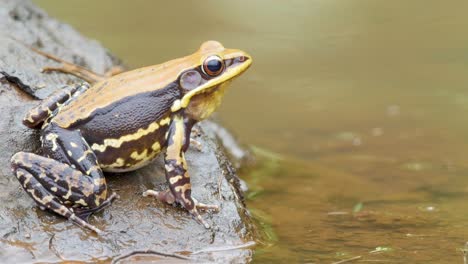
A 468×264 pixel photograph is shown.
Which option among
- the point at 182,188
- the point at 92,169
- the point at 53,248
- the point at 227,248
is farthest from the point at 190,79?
the point at 53,248

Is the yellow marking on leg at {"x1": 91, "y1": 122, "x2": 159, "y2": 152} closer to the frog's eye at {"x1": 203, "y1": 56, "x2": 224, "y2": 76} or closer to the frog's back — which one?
the frog's back

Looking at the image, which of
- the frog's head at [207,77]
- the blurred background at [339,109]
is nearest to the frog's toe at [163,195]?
the frog's head at [207,77]

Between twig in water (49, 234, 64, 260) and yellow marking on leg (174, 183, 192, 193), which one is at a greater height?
yellow marking on leg (174, 183, 192, 193)

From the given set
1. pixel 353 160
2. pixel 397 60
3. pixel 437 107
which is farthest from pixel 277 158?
pixel 397 60

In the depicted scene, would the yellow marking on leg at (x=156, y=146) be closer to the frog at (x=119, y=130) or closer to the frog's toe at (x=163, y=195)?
the frog at (x=119, y=130)

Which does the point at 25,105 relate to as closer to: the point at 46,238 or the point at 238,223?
the point at 46,238

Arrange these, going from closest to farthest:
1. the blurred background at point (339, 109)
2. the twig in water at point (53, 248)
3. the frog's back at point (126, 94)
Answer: the twig in water at point (53, 248), the frog's back at point (126, 94), the blurred background at point (339, 109)

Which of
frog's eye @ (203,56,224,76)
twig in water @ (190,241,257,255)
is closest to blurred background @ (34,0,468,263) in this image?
twig in water @ (190,241,257,255)
